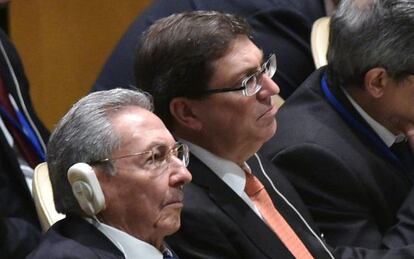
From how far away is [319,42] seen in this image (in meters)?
2.35

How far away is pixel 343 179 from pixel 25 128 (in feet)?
2.37

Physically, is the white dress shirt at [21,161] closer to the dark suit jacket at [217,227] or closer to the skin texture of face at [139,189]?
the dark suit jacket at [217,227]

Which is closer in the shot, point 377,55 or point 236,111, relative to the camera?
point 236,111

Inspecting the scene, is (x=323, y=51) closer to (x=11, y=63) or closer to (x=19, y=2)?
(x=11, y=63)

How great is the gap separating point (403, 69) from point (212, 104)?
1.36 ft

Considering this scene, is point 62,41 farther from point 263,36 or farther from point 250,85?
point 250,85

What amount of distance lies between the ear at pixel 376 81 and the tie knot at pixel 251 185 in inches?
12.5

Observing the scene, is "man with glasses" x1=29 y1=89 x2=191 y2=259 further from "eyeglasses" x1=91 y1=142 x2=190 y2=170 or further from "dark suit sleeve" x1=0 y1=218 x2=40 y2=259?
"dark suit sleeve" x1=0 y1=218 x2=40 y2=259

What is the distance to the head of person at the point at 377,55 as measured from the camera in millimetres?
1951

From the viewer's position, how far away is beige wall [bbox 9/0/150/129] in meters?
3.05

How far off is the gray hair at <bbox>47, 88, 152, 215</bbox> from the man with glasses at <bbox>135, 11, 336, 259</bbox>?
190mm

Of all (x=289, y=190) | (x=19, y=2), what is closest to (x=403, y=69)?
(x=289, y=190)

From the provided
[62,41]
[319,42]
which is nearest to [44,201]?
[319,42]

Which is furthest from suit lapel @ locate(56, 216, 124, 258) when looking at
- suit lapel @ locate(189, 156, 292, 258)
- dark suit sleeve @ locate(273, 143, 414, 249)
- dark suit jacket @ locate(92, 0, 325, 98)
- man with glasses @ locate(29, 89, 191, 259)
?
dark suit jacket @ locate(92, 0, 325, 98)
